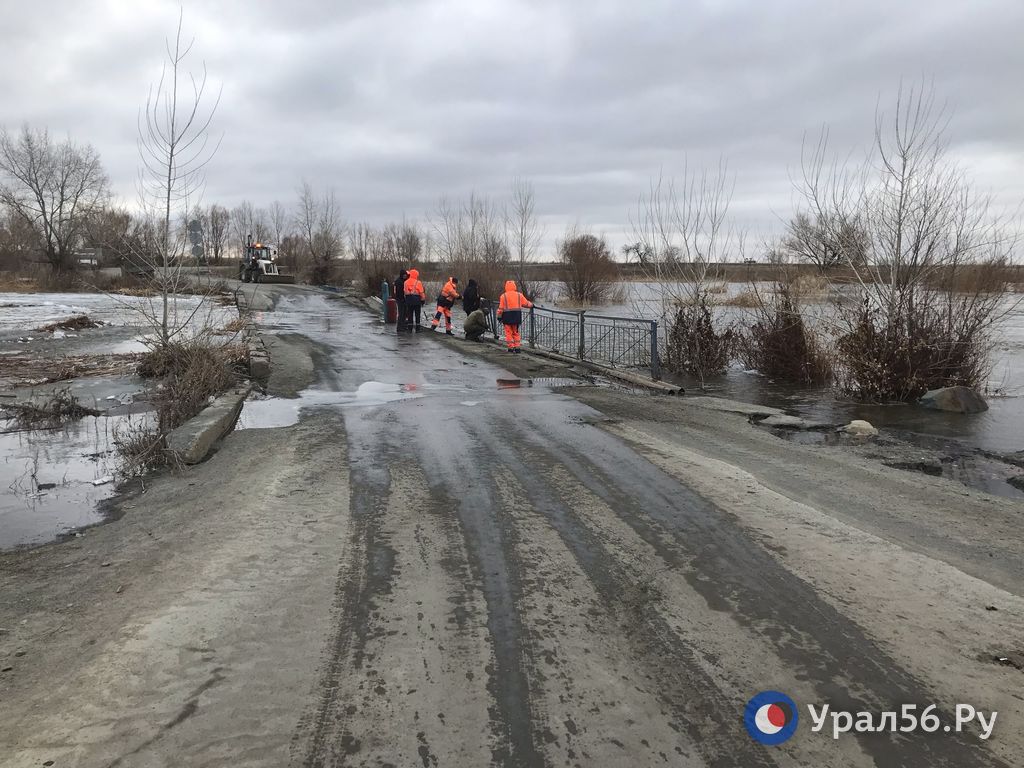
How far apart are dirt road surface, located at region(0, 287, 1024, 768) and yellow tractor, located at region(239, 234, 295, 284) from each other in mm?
47684

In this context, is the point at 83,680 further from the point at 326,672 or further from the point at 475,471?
the point at 475,471

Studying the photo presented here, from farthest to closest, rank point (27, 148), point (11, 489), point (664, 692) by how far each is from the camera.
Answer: point (27, 148)
point (11, 489)
point (664, 692)

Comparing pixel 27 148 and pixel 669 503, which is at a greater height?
pixel 27 148

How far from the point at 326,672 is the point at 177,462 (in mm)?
4335

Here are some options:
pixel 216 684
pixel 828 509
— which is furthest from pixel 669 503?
pixel 216 684

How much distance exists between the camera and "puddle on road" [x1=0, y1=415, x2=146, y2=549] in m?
5.32

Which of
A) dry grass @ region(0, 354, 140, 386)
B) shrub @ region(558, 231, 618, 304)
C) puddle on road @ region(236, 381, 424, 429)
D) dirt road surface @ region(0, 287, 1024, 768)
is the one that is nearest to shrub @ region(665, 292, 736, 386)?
puddle on road @ region(236, 381, 424, 429)

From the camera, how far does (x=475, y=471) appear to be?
20.6ft

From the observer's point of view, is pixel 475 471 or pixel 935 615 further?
pixel 475 471

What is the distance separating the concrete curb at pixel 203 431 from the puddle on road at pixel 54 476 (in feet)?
2.06

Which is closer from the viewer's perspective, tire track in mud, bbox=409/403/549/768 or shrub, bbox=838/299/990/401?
tire track in mud, bbox=409/403/549/768

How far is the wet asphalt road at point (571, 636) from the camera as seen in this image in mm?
2635

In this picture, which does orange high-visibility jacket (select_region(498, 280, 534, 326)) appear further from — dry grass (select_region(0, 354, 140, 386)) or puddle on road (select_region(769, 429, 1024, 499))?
puddle on road (select_region(769, 429, 1024, 499))

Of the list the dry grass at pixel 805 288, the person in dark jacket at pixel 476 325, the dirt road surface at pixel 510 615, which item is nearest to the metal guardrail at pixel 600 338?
the person in dark jacket at pixel 476 325
